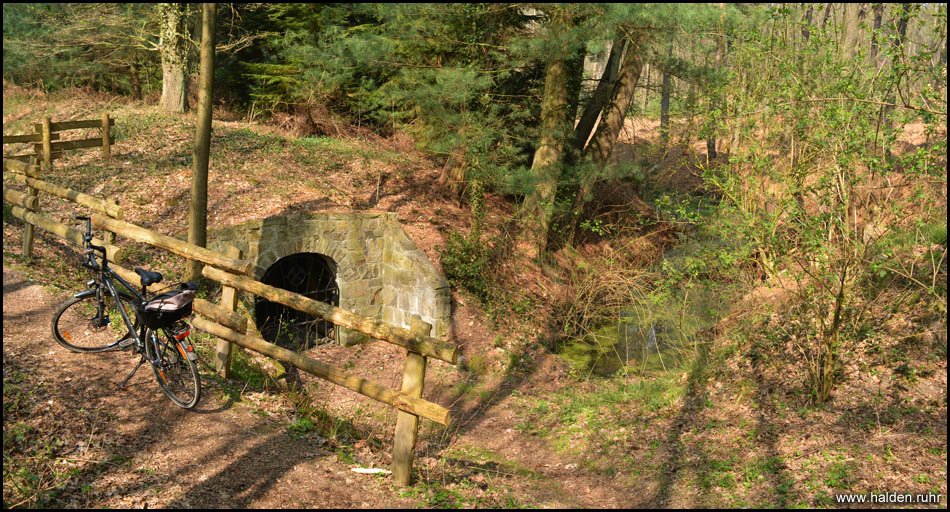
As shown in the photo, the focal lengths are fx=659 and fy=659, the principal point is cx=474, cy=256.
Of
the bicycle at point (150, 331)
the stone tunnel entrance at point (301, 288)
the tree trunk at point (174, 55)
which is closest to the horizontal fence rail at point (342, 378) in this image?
the bicycle at point (150, 331)

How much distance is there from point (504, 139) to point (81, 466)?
1160 centimetres

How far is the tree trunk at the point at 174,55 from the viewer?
57.4 ft

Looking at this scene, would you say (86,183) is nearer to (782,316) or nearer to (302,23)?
(302,23)

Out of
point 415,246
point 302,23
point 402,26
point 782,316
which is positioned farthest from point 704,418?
point 302,23

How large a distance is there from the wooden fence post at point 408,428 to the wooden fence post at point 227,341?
7.43 feet

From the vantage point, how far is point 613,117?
15.0 metres

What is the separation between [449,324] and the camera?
12695 millimetres

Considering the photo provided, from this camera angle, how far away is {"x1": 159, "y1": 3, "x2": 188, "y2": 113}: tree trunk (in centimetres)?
1748

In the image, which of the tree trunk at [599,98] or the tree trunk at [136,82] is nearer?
the tree trunk at [599,98]

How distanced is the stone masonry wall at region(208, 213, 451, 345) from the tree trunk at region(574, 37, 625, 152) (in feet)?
15.2

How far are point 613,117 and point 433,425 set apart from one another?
926 cm

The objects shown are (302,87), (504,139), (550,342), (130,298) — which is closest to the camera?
(130,298)

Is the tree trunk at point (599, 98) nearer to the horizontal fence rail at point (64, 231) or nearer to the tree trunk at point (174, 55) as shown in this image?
the horizontal fence rail at point (64, 231)

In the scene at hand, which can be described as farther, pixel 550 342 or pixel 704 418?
pixel 550 342
